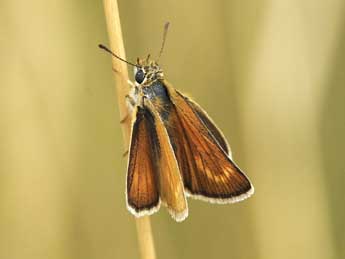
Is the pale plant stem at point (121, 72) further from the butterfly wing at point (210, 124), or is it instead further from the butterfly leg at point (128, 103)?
the butterfly wing at point (210, 124)

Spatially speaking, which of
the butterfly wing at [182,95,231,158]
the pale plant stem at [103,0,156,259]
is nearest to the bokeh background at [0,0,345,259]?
the butterfly wing at [182,95,231,158]

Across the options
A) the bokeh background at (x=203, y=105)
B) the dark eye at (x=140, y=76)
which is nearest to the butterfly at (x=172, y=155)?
the dark eye at (x=140, y=76)

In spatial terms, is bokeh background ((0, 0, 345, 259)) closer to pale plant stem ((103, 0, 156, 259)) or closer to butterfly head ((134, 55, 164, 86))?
butterfly head ((134, 55, 164, 86))

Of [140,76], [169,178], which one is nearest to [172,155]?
[169,178]

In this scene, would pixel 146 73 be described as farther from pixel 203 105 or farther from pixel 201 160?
pixel 203 105

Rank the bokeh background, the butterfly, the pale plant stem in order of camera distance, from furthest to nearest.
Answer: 1. the bokeh background
2. the butterfly
3. the pale plant stem

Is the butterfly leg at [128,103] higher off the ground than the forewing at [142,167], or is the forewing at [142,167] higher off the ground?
the butterfly leg at [128,103]
